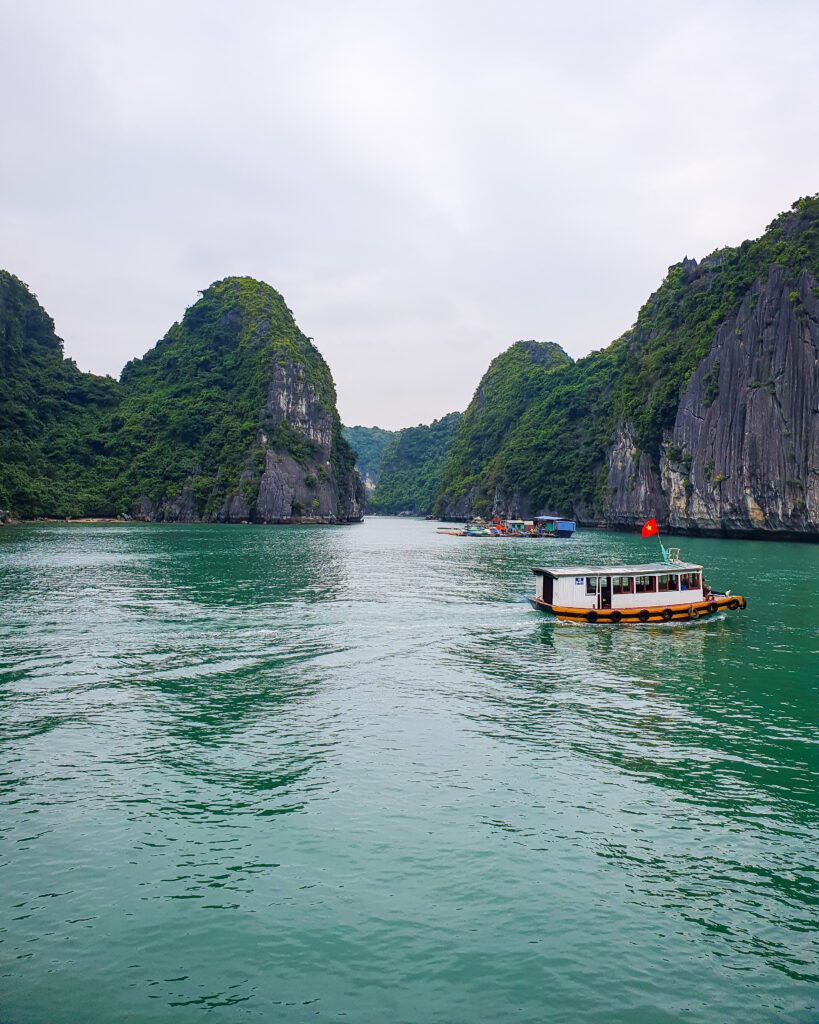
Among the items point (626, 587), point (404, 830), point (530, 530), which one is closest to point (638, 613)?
point (626, 587)

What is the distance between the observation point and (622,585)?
37.5 meters

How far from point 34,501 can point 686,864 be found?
390 feet

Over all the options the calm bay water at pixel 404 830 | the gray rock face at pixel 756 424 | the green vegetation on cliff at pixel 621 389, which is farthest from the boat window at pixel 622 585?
the green vegetation on cliff at pixel 621 389

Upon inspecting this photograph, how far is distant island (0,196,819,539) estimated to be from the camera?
89.7m

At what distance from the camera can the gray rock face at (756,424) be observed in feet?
279

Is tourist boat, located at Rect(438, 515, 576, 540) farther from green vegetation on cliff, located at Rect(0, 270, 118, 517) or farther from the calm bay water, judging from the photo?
the calm bay water

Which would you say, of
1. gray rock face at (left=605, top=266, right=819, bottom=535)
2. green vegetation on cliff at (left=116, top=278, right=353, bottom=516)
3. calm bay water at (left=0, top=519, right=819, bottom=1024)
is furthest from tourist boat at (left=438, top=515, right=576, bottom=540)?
calm bay water at (left=0, top=519, right=819, bottom=1024)

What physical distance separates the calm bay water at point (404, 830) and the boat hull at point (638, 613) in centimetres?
619

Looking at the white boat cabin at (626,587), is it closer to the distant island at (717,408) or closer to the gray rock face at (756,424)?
the gray rock face at (756,424)

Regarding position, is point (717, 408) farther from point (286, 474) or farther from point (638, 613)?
point (286, 474)

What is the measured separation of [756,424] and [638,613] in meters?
63.7

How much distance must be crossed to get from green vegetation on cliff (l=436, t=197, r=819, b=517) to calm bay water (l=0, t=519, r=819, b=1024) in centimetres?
8219

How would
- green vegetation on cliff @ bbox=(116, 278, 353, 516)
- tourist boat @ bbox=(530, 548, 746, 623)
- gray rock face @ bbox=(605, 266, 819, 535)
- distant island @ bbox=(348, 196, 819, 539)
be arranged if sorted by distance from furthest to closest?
1. green vegetation on cliff @ bbox=(116, 278, 353, 516)
2. distant island @ bbox=(348, 196, 819, 539)
3. gray rock face @ bbox=(605, 266, 819, 535)
4. tourist boat @ bbox=(530, 548, 746, 623)

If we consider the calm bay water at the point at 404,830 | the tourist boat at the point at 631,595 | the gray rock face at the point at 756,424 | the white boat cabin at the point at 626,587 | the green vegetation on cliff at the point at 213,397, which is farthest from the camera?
the green vegetation on cliff at the point at 213,397
